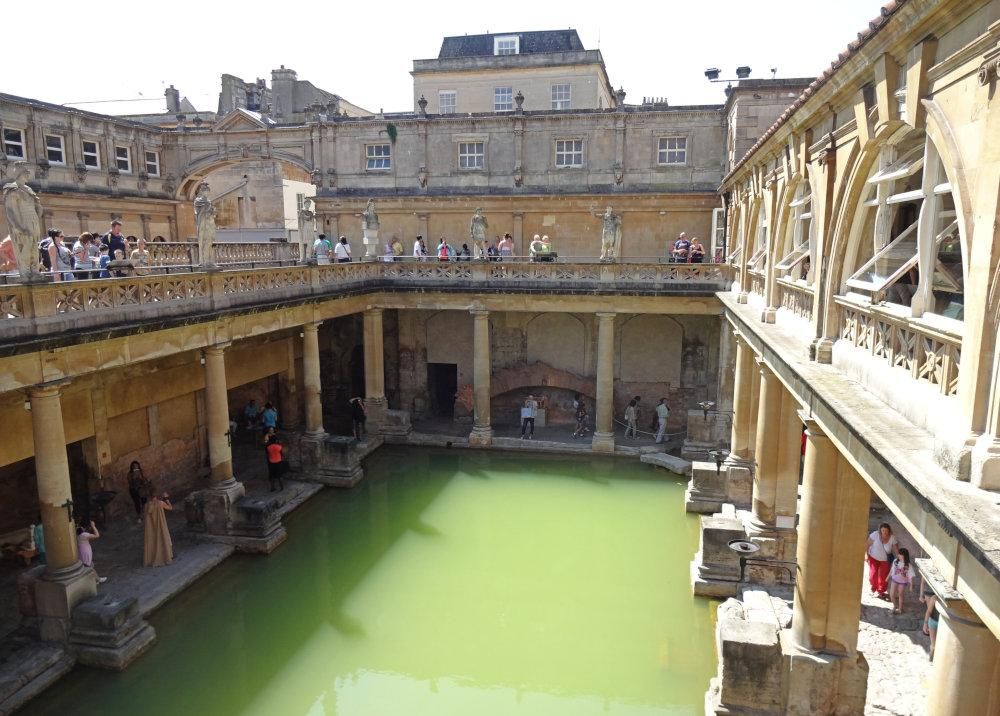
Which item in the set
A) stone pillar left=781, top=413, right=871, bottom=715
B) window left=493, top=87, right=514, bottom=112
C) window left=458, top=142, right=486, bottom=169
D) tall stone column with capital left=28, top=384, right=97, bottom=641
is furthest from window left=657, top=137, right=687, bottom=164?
tall stone column with capital left=28, top=384, right=97, bottom=641

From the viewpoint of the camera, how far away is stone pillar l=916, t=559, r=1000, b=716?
16.5 ft

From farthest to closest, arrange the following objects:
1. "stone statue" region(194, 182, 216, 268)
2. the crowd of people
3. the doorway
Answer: the doorway < "stone statue" region(194, 182, 216, 268) < the crowd of people

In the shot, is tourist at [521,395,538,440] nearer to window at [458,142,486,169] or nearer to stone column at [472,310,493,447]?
stone column at [472,310,493,447]

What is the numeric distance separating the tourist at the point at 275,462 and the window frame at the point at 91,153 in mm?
17511

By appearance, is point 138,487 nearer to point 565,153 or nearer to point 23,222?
point 23,222

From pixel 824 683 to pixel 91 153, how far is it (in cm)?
3113

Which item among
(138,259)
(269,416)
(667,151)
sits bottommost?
(269,416)

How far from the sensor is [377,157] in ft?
92.4

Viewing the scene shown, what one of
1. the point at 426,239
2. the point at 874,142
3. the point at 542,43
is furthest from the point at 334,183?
the point at 874,142

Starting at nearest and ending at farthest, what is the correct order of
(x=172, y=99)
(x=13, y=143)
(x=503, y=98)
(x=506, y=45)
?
(x=13, y=143)
(x=503, y=98)
(x=506, y=45)
(x=172, y=99)

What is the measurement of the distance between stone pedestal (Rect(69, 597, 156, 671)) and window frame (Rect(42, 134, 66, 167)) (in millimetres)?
21866

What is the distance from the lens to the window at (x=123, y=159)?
2953 cm

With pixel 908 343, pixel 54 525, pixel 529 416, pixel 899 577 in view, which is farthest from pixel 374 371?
pixel 908 343

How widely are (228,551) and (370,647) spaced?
198 inches
